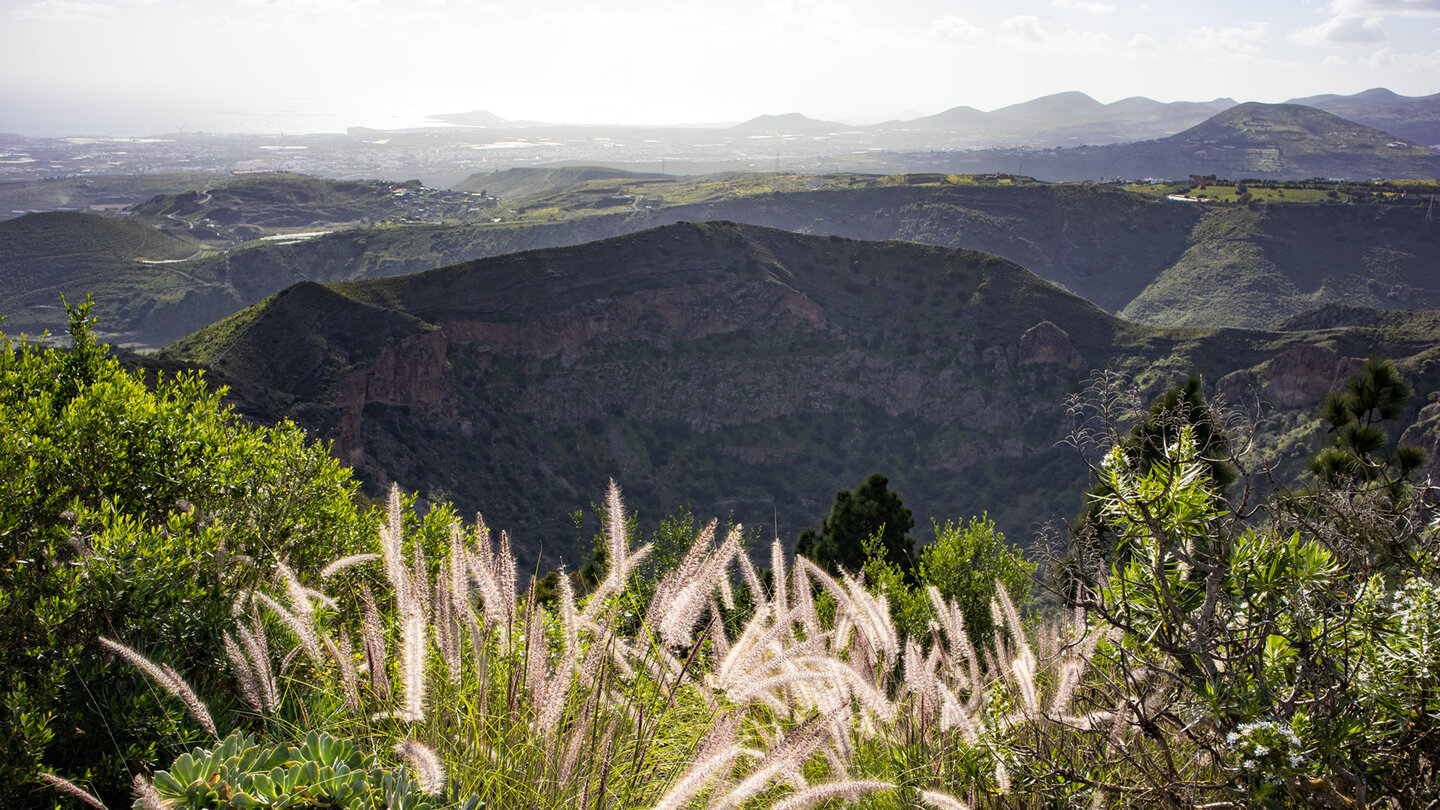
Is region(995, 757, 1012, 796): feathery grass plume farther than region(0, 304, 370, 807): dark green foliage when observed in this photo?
No

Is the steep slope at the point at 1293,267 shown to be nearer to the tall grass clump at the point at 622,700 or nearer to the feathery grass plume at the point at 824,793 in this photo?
the tall grass clump at the point at 622,700

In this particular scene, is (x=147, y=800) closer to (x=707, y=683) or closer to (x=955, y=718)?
(x=707, y=683)

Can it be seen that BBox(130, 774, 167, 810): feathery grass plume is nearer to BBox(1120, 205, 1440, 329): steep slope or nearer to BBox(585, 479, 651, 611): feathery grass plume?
BBox(585, 479, 651, 611): feathery grass plume

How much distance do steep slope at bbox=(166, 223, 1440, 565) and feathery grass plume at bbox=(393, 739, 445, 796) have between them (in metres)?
50.5

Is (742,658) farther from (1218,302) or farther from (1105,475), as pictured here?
(1218,302)

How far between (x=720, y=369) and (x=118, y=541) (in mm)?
69247

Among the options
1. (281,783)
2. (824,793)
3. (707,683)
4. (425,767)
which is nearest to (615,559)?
(707,683)

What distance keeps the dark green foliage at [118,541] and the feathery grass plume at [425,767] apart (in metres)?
1.58

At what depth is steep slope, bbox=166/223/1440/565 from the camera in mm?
56156

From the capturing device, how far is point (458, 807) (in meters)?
2.96

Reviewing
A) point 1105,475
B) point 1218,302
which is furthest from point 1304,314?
point 1105,475

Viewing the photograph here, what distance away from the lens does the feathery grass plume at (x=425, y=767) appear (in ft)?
9.33

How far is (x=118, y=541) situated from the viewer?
4.57 meters

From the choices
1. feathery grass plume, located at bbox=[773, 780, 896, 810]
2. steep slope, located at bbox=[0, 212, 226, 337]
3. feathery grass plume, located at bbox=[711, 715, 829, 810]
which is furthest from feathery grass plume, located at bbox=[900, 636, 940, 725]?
steep slope, located at bbox=[0, 212, 226, 337]
